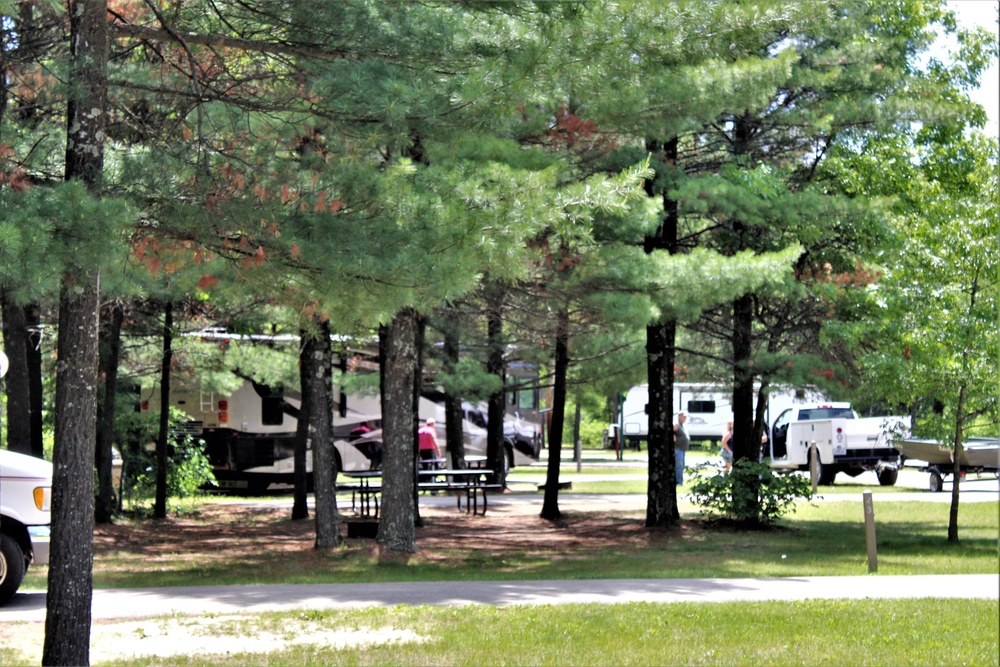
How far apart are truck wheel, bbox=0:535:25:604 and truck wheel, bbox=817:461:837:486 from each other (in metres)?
22.1

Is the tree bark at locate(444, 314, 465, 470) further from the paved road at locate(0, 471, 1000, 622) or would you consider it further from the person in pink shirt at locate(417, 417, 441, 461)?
the paved road at locate(0, 471, 1000, 622)

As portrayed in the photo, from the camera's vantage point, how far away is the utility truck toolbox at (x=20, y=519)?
1006cm

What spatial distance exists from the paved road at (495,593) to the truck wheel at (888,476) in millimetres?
16729

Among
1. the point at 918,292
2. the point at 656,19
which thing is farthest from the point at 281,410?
the point at 656,19

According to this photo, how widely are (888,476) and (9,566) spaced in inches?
901

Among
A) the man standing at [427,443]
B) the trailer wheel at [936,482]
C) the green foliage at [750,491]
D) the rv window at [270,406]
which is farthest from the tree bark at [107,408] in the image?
the trailer wheel at [936,482]

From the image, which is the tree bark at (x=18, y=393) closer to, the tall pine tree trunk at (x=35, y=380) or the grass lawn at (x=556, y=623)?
the tall pine tree trunk at (x=35, y=380)

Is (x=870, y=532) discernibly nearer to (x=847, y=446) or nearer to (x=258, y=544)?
(x=258, y=544)

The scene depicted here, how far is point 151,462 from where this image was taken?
20.2 m

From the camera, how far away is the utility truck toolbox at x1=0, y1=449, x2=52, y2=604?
10062mm

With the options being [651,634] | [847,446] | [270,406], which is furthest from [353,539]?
[847,446]

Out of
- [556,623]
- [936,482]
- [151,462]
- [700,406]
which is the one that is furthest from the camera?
[700,406]

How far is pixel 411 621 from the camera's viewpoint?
30.0 feet

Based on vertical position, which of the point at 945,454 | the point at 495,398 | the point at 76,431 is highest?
the point at 495,398
